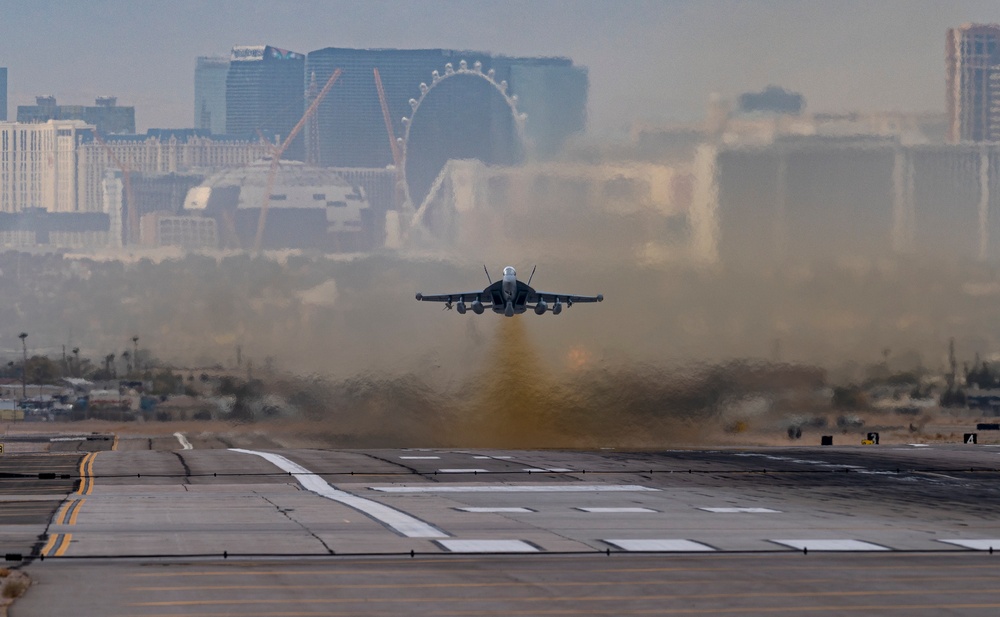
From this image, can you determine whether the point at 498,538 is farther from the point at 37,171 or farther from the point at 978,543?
the point at 37,171

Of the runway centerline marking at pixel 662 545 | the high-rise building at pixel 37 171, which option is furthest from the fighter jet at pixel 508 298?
the high-rise building at pixel 37 171

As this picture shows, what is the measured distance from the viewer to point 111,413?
439ft

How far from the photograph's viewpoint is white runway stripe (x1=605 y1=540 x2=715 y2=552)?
48.0 m

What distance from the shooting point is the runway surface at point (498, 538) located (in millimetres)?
37719

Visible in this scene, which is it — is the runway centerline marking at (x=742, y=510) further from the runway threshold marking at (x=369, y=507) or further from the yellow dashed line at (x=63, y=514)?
the yellow dashed line at (x=63, y=514)

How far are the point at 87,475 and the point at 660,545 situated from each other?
→ 42785mm

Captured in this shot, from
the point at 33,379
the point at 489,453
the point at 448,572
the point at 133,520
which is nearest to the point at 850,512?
the point at 448,572

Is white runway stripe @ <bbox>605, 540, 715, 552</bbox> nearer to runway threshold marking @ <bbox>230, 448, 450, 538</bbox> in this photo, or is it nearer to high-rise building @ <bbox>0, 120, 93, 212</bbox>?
runway threshold marking @ <bbox>230, 448, 450, 538</bbox>

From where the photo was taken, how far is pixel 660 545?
49.0 meters

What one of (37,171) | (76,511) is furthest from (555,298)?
(37,171)

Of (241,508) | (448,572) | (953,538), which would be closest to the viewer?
(448,572)

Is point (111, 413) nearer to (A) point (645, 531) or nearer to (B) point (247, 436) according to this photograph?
(B) point (247, 436)

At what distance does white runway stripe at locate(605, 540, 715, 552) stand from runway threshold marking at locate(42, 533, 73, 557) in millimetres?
18595

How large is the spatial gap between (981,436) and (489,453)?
60685mm
